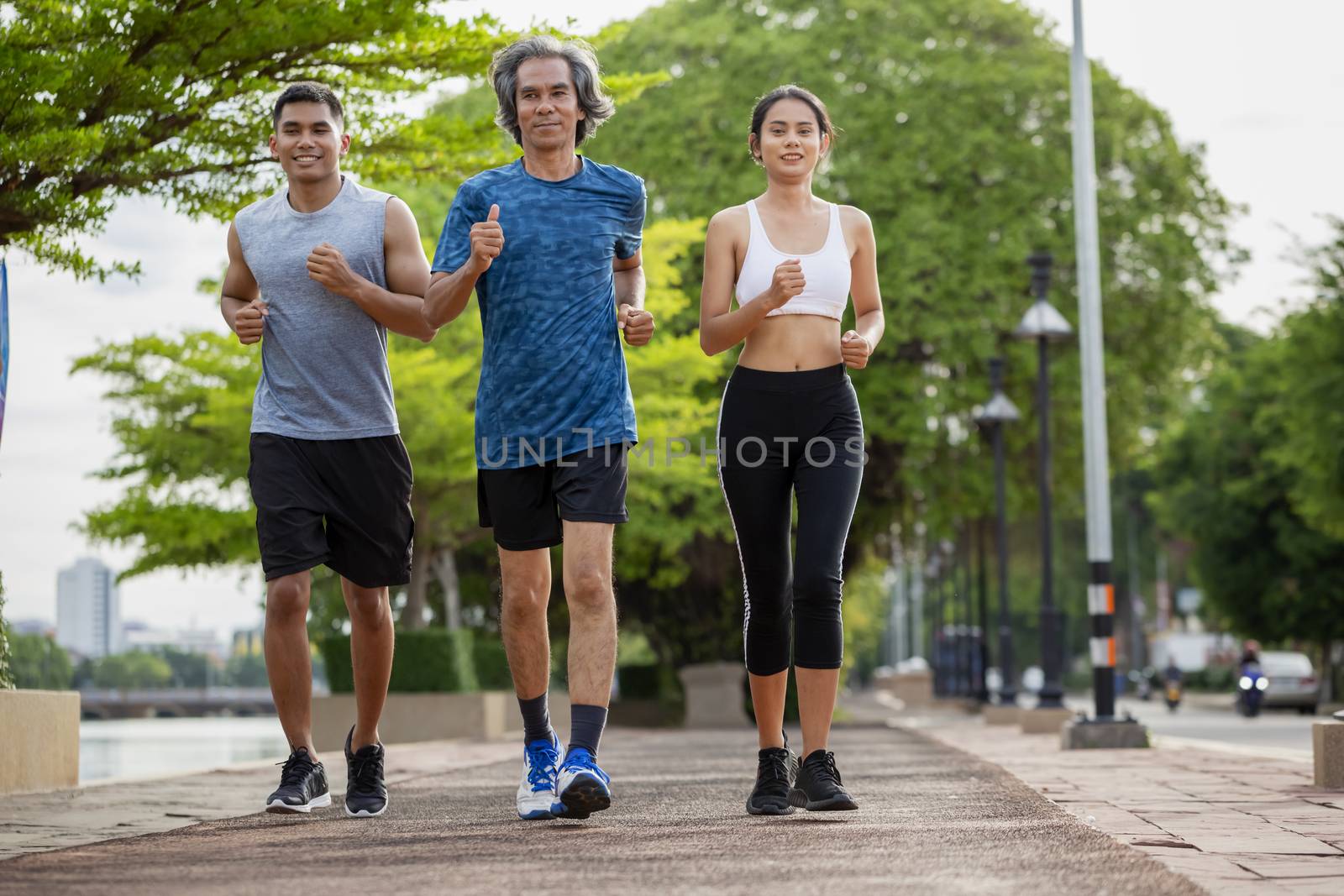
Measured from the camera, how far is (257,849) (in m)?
4.56

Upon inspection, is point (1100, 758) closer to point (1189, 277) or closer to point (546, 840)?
point (546, 840)

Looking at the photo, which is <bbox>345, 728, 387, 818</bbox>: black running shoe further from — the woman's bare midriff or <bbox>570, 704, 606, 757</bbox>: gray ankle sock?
the woman's bare midriff

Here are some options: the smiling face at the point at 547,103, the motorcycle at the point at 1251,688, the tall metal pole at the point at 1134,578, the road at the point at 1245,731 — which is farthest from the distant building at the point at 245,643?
the tall metal pole at the point at 1134,578

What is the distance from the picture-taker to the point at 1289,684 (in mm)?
38531

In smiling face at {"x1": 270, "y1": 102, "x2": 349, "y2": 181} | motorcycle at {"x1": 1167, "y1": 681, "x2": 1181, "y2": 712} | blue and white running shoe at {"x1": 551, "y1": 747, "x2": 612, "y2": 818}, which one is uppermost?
smiling face at {"x1": 270, "y1": 102, "x2": 349, "y2": 181}

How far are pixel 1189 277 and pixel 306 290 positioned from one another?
25.8 m

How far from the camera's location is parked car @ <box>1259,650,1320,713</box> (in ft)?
126

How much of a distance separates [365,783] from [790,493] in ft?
5.56

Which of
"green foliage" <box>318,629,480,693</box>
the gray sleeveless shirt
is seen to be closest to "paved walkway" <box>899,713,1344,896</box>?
the gray sleeveless shirt

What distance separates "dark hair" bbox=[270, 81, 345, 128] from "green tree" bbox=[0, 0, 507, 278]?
6.43 feet

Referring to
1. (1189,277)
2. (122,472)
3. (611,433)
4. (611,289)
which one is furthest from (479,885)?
(1189,277)

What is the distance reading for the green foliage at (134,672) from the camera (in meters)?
21.2

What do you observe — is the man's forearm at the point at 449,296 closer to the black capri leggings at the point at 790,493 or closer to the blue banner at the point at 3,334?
the black capri leggings at the point at 790,493
